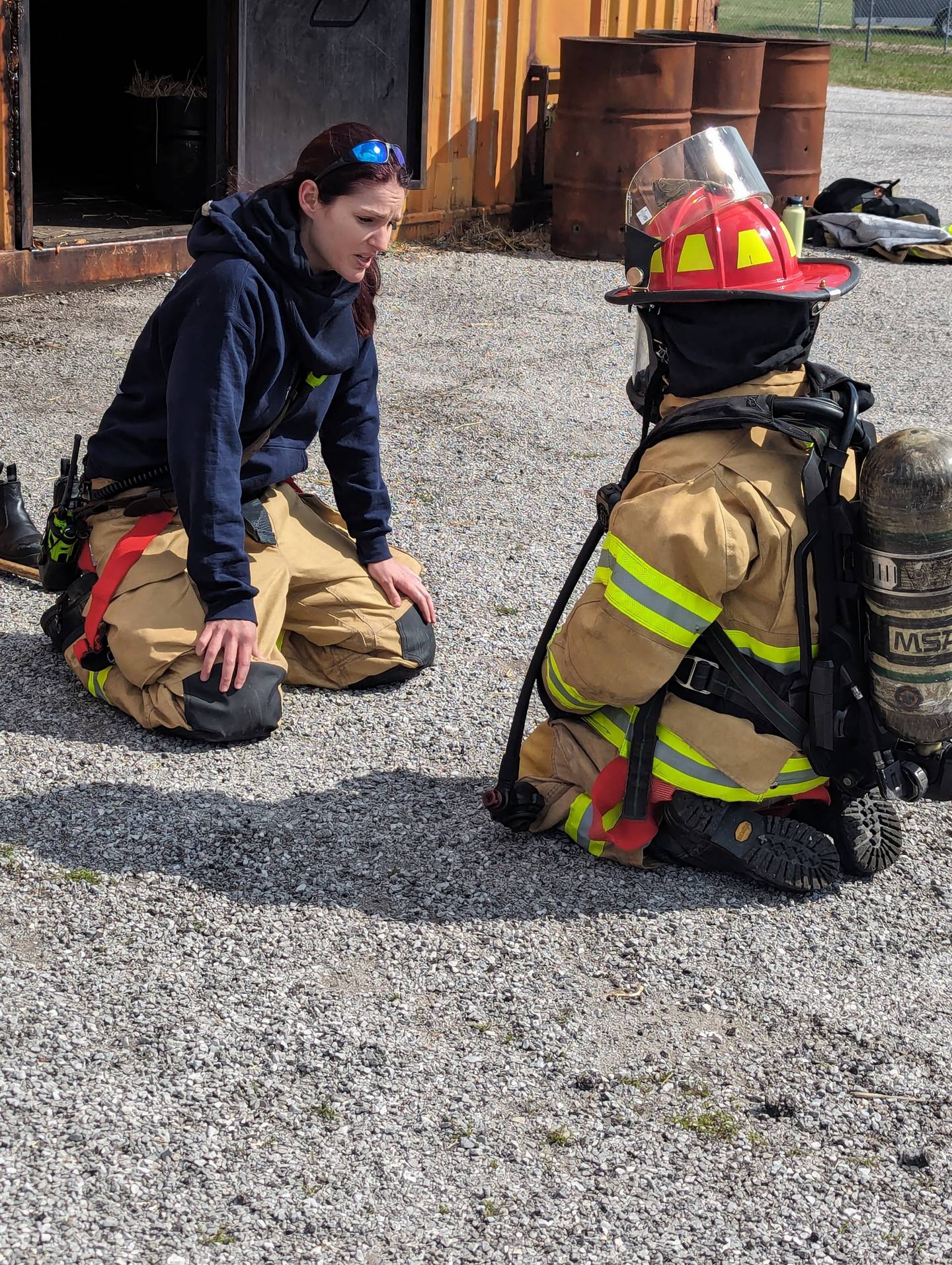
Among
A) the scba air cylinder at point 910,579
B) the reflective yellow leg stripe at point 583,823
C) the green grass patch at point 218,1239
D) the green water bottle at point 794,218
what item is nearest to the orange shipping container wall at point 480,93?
the green water bottle at point 794,218

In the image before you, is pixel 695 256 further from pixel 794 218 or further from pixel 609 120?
pixel 609 120

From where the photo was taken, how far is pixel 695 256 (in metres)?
2.87

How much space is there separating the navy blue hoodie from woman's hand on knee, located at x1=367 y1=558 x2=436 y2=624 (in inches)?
15.2

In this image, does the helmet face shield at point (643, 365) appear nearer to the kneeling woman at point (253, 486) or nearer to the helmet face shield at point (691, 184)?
the helmet face shield at point (691, 184)

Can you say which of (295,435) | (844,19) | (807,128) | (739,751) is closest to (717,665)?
(739,751)

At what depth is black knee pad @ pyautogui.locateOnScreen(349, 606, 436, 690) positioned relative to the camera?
406cm

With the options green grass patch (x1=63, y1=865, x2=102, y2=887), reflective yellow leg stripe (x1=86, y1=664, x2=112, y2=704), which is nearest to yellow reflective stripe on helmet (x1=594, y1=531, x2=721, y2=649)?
green grass patch (x1=63, y1=865, x2=102, y2=887)

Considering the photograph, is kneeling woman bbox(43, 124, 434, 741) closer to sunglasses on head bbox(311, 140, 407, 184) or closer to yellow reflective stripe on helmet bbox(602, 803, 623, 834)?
sunglasses on head bbox(311, 140, 407, 184)

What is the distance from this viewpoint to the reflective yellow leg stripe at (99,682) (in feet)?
12.4

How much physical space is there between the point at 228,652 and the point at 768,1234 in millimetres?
1786

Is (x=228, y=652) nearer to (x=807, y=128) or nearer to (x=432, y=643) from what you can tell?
(x=432, y=643)

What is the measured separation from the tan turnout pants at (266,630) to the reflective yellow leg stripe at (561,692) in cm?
78

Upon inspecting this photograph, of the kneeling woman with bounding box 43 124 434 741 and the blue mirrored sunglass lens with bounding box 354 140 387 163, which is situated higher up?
the blue mirrored sunglass lens with bounding box 354 140 387 163

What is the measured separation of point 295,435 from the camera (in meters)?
3.89
